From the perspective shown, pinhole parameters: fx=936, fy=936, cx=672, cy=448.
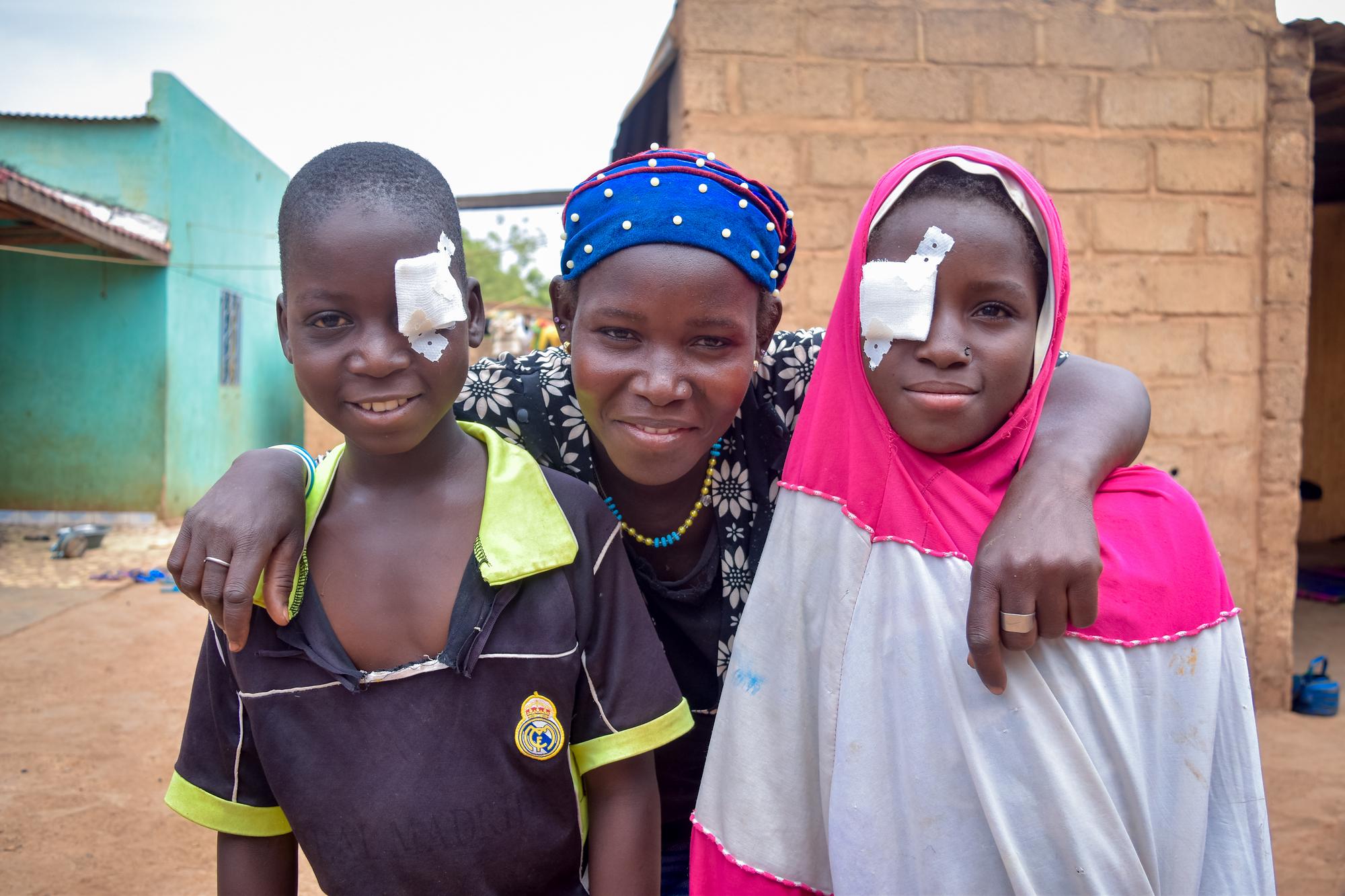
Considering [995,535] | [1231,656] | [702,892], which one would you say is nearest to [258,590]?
[702,892]

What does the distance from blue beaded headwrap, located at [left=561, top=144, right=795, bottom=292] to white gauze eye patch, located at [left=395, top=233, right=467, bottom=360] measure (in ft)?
0.95

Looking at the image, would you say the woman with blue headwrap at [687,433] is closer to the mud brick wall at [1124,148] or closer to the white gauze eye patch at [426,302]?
the white gauze eye patch at [426,302]

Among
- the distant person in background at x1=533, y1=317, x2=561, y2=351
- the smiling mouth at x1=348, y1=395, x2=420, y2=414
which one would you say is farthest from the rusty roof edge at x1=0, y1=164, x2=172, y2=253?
the smiling mouth at x1=348, y1=395, x2=420, y2=414

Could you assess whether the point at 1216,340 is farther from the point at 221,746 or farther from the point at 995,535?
the point at 221,746

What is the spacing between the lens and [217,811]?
132cm

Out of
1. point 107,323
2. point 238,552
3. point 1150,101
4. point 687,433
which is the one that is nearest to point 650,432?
point 687,433

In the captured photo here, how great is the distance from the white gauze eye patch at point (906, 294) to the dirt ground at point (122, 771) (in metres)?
2.95

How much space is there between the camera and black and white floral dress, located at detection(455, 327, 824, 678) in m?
1.66

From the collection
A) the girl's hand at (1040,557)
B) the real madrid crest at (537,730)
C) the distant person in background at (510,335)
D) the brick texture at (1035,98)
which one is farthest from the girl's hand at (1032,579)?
the distant person in background at (510,335)

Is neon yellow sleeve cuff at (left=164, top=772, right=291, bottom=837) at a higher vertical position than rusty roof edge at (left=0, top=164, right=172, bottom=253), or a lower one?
lower

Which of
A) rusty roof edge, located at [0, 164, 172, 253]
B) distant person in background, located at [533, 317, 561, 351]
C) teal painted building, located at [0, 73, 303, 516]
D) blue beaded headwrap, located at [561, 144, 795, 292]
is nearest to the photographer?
blue beaded headwrap, located at [561, 144, 795, 292]

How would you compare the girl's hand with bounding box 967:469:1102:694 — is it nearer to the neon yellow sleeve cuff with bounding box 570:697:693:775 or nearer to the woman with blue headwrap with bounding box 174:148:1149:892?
the woman with blue headwrap with bounding box 174:148:1149:892

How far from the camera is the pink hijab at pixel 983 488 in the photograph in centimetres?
117

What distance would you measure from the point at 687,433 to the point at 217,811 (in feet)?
2.85
